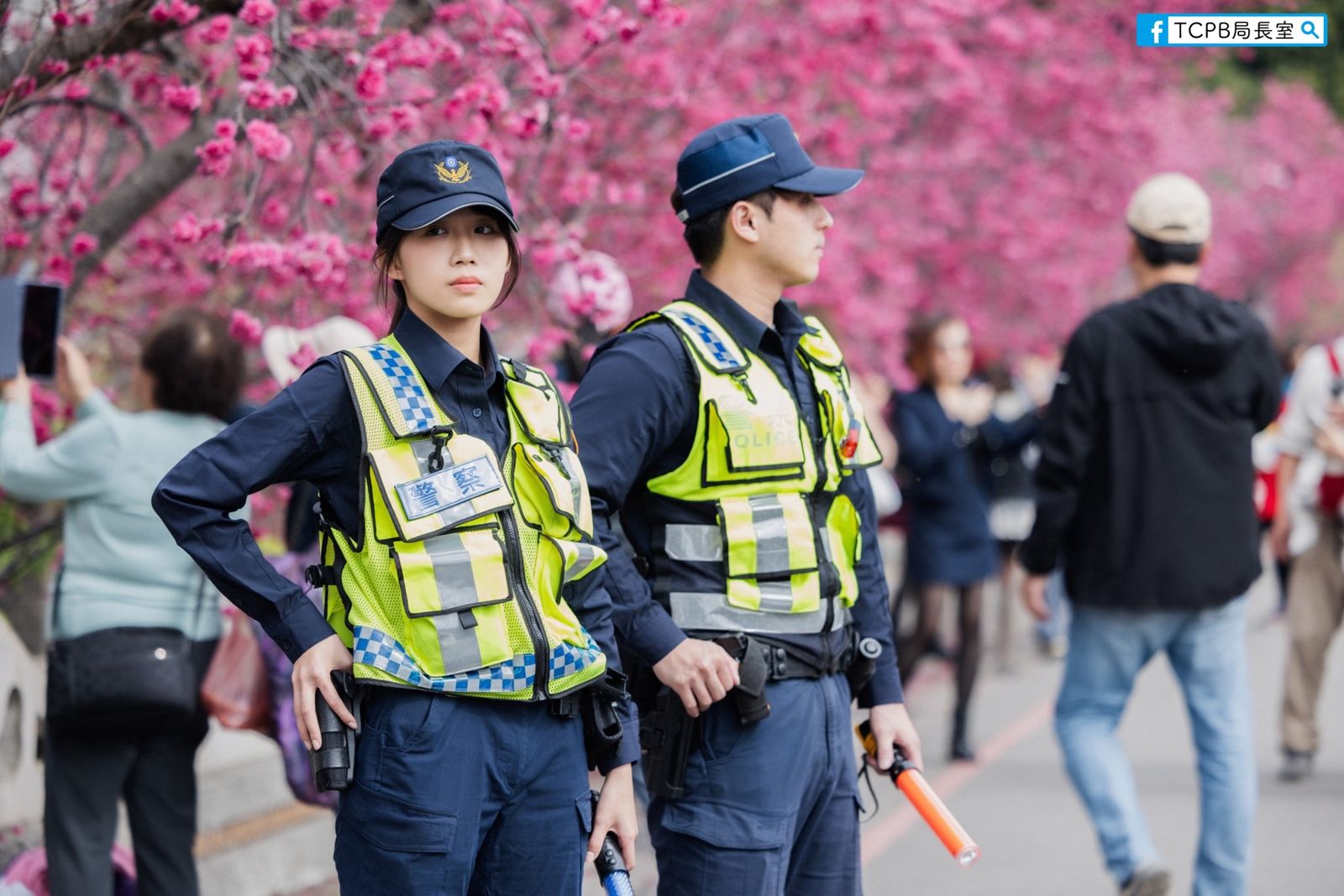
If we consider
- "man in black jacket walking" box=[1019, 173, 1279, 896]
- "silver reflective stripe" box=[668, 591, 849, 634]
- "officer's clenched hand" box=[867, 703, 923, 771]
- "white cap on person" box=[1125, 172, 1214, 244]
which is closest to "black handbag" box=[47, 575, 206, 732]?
"silver reflective stripe" box=[668, 591, 849, 634]

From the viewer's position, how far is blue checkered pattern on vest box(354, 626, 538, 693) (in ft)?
8.64

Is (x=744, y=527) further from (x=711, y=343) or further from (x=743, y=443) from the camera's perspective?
(x=711, y=343)

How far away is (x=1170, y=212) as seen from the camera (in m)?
4.91

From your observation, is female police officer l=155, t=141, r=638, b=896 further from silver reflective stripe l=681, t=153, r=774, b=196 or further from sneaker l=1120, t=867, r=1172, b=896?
sneaker l=1120, t=867, r=1172, b=896

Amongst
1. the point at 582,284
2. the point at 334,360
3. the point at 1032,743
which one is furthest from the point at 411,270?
the point at 1032,743

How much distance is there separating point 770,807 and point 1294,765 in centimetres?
465

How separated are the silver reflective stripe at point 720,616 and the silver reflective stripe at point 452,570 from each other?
28.9 inches

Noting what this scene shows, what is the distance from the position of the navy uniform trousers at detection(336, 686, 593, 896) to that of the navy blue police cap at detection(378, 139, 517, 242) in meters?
0.74

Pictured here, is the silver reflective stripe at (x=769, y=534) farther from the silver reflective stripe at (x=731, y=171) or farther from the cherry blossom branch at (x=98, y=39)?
the cherry blossom branch at (x=98, y=39)

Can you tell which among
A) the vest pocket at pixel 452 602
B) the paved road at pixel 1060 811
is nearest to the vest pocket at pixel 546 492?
the vest pocket at pixel 452 602

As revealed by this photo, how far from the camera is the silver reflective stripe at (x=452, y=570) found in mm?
2645

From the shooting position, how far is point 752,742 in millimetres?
3262

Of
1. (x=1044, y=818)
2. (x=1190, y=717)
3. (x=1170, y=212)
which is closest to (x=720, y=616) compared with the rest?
(x=1190, y=717)

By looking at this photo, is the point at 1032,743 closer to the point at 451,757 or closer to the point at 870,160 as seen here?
the point at 870,160
